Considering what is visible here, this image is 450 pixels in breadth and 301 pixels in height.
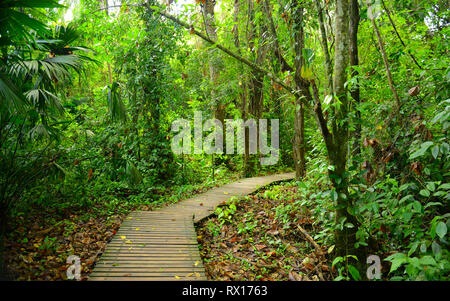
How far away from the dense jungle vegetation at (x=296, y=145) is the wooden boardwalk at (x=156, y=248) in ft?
0.81

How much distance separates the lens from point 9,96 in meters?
2.37

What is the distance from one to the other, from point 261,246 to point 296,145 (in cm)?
405

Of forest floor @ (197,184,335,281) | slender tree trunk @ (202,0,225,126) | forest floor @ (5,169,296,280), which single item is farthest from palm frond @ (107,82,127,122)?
slender tree trunk @ (202,0,225,126)

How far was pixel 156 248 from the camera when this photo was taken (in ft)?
11.6

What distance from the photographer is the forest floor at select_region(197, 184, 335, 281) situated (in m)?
3.32

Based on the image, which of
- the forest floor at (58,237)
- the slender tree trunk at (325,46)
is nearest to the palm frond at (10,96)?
the forest floor at (58,237)

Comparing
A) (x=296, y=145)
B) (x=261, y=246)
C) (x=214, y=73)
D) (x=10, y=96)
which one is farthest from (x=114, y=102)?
(x=214, y=73)

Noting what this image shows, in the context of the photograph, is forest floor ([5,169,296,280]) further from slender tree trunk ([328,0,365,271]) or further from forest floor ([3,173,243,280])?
slender tree trunk ([328,0,365,271])

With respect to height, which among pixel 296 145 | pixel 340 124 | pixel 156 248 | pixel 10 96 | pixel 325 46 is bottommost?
pixel 156 248

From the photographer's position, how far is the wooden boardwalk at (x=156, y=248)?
288cm

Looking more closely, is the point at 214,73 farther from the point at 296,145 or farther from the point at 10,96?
the point at 10,96

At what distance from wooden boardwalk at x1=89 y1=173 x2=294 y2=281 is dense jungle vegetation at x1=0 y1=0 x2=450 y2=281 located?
0.81ft

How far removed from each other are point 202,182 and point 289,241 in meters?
4.51

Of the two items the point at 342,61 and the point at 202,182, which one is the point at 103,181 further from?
the point at 342,61
